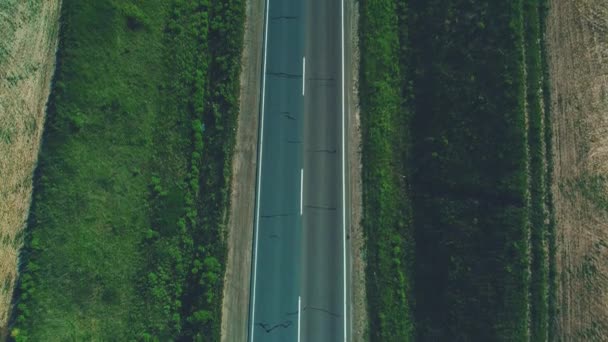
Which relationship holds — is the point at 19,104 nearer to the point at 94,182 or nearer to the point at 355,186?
the point at 94,182

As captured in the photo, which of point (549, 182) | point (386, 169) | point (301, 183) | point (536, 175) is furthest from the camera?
point (301, 183)

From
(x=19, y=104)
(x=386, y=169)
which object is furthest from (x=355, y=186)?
(x=19, y=104)

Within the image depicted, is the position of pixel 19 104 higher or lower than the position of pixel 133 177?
higher

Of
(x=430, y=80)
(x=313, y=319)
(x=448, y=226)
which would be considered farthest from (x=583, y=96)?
(x=313, y=319)

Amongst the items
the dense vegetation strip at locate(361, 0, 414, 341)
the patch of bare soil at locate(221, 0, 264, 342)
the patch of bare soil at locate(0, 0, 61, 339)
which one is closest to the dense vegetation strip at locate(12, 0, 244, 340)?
the patch of bare soil at locate(221, 0, 264, 342)

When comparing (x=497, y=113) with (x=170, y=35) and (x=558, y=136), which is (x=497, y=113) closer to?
(x=558, y=136)

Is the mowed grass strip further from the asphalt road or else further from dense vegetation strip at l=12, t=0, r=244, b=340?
the asphalt road
